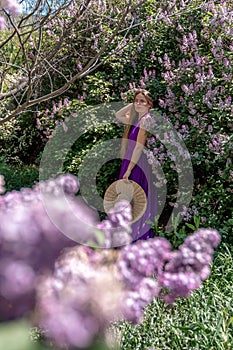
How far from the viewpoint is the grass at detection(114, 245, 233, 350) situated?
194cm

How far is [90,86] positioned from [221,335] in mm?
4355

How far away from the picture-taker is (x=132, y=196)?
393 centimetres

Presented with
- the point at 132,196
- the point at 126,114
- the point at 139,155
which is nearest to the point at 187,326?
the point at 132,196

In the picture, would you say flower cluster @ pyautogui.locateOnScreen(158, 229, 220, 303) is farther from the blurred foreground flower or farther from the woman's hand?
the woman's hand

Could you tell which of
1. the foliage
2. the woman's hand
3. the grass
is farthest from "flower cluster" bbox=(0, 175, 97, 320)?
the foliage

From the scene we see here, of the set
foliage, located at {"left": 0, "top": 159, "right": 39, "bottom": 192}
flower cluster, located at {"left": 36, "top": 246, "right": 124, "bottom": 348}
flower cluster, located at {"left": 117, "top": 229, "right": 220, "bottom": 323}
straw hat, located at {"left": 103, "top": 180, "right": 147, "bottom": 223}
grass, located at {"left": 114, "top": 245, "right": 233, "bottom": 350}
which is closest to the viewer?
flower cluster, located at {"left": 36, "top": 246, "right": 124, "bottom": 348}

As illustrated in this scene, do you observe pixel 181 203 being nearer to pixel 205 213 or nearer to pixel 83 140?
pixel 205 213

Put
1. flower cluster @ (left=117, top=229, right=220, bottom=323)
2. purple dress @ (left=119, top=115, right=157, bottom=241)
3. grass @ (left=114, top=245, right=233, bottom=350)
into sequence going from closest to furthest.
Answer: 1. flower cluster @ (left=117, top=229, right=220, bottom=323)
2. grass @ (left=114, top=245, right=233, bottom=350)
3. purple dress @ (left=119, top=115, right=157, bottom=241)

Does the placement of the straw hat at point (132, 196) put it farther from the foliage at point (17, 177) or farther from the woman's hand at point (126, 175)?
the foliage at point (17, 177)

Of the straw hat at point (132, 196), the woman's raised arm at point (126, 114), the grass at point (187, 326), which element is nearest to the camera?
the grass at point (187, 326)

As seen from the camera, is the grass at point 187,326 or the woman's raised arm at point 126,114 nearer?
the grass at point 187,326

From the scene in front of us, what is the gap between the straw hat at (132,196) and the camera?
386 centimetres

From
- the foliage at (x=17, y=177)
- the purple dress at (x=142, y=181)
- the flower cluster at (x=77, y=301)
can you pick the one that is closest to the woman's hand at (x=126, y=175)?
the purple dress at (x=142, y=181)

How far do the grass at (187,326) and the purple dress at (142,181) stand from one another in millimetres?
1328
